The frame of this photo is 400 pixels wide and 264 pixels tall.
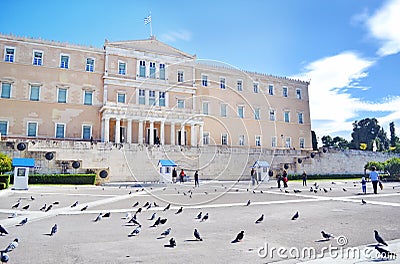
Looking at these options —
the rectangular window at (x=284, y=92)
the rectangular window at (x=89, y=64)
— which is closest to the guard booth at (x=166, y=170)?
the rectangular window at (x=89, y=64)

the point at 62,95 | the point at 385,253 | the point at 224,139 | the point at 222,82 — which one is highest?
the point at 222,82

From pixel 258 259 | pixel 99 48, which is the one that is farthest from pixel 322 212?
pixel 99 48

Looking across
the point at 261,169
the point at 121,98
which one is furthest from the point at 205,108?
the point at 261,169

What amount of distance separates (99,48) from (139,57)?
17.1ft

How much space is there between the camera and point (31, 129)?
36.3 meters

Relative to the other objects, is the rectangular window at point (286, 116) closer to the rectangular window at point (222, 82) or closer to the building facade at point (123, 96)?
the building facade at point (123, 96)

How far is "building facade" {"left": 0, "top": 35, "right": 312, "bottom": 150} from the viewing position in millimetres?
36188

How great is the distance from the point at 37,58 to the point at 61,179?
20.0 meters

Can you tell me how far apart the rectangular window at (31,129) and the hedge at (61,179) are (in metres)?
13.9

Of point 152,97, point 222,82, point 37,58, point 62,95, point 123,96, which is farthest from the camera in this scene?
point 222,82

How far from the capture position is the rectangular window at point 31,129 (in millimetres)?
36156

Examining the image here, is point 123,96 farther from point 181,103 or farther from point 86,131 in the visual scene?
point 181,103

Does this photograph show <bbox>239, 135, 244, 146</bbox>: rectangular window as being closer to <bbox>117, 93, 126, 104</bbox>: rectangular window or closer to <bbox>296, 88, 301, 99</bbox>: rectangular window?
<bbox>296, 88, 301, 99</bbox>: rectangular window

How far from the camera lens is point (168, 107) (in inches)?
1660
